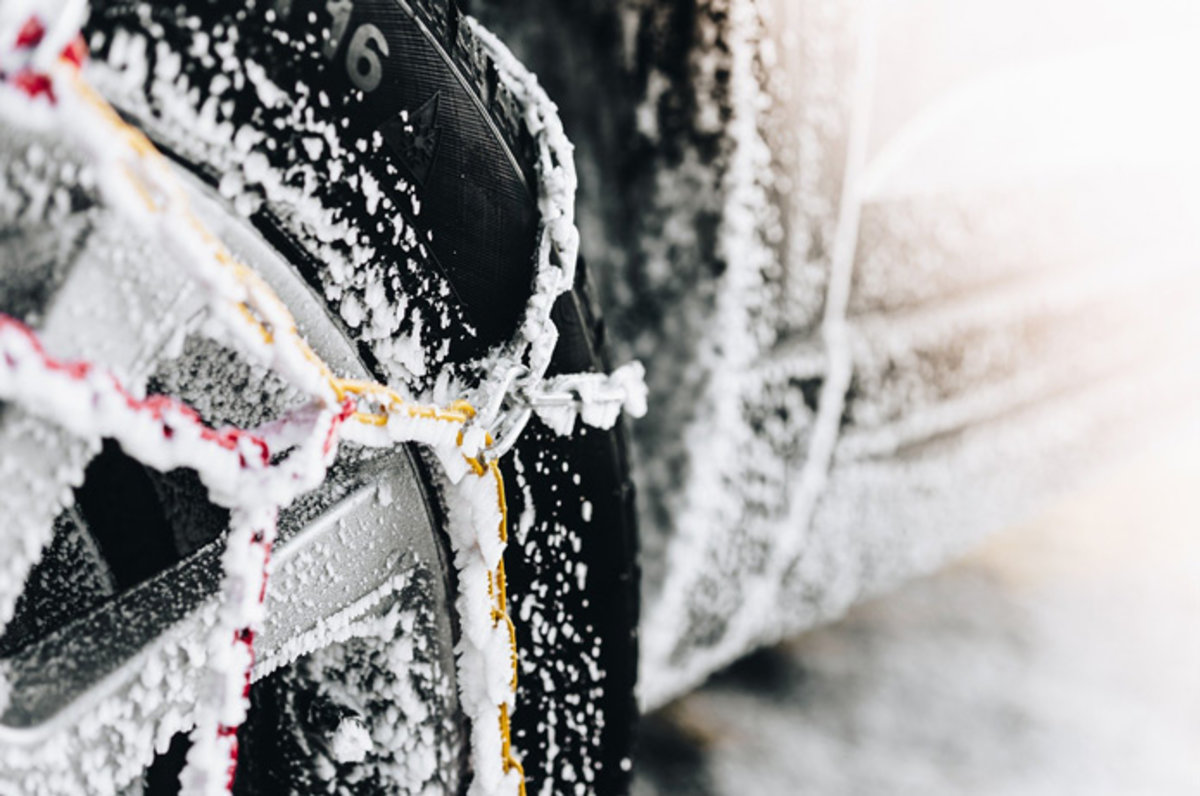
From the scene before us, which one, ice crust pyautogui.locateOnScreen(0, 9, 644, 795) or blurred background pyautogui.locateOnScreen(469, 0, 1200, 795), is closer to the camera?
ice crust pyautogui.locateOnScreen(0, 9, 644, 795)

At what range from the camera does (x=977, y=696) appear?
1636 millimetres

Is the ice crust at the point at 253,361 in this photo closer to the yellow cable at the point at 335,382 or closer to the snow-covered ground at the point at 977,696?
the yellow cable at the point at 335,382

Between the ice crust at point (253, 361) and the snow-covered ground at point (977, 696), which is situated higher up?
the ice crust at point (253, 361)

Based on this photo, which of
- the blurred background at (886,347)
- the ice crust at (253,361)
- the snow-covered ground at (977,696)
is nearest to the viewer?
the ice crust at (253,361)

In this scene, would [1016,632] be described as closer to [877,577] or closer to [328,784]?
[877,577]

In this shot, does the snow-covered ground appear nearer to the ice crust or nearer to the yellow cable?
the yellow cable

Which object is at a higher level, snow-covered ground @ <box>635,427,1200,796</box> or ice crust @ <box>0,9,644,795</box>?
ice crust @ <box>0,9,644,795</box>

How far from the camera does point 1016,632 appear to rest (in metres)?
1.85

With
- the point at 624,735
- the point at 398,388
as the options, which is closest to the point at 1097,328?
the point at 624,735

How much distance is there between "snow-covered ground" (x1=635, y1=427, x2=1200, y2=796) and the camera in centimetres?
144

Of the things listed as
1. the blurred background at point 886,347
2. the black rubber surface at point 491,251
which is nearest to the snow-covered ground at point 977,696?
the blurred background at point 886,347

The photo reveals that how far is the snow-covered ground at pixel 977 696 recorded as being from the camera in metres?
1.44

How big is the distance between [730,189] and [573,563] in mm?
386

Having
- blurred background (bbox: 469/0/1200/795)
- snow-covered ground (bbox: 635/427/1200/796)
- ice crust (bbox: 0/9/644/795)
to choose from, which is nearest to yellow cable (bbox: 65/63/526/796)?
ice crust (bbox: 0/9/644/795)
